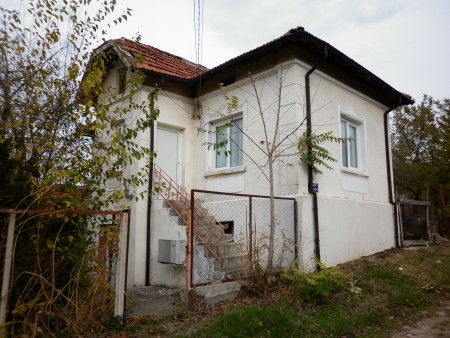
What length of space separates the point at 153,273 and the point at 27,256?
4326mm

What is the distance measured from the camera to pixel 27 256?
4.10 meters

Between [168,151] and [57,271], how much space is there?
5.68 m

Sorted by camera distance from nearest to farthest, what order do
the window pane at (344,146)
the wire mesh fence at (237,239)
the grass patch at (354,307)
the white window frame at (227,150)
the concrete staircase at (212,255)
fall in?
the grass patch at (354,307), the concrete staircase at (212,255), the wire mesh fence at (237,239), the white window frame at (227,150), the window pane at (344,146)

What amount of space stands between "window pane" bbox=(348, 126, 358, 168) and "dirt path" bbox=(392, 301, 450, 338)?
490 cm

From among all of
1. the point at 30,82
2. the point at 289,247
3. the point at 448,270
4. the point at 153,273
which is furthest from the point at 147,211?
the point at 448,270

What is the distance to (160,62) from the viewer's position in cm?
1004

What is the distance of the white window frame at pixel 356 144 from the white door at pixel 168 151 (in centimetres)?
433

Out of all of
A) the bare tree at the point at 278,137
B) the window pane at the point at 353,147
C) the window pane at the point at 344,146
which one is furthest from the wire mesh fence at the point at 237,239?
the window pane at the point at 353,147

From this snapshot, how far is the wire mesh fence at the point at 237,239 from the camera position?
20.9 feet

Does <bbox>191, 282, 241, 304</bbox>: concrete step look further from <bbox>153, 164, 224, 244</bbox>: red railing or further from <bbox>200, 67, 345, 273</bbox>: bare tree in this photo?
<bbox>200, 67, 345, 273</bbox>: bare tree

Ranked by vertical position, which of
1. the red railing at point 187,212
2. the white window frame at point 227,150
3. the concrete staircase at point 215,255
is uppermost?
the white window frame at point 227,150

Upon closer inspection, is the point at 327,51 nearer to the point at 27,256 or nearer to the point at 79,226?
the point at 79,226

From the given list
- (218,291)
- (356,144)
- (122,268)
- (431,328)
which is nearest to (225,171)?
(218,291)

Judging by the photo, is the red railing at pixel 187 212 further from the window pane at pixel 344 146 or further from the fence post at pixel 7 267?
the window pane at pixel 344 146
